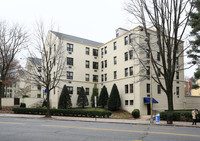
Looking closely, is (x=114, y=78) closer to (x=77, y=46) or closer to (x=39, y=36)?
(x=77, y=46)

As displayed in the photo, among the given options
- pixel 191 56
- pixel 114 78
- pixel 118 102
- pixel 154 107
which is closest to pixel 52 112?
pixel 118 102

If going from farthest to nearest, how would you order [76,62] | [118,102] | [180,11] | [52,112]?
[76,62], [118,102], [52,112], [180,11]

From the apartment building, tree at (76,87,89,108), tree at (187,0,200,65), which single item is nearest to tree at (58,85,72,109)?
the apartment building

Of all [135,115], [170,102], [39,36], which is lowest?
→ [135,115]

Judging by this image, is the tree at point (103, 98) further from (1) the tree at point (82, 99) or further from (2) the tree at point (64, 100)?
(2) the tree at point (64, 100)

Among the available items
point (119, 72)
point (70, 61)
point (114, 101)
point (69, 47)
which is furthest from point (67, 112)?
point (69, 47)

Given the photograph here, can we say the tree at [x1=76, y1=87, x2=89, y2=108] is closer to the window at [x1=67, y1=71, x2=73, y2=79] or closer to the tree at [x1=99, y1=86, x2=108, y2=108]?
the tree at [x1=99, y1=86, x2=108, y2=108]

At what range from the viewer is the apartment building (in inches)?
1281

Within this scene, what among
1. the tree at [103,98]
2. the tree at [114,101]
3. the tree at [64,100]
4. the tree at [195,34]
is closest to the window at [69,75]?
the tree at [64,100]

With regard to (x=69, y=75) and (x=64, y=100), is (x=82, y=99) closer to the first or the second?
(x=64, y=100)

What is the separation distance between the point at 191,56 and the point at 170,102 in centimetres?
916

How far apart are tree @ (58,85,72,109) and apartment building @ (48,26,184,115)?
5.29 ft

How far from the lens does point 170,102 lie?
22.8 m

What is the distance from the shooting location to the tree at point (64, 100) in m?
35.5
